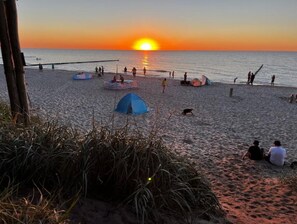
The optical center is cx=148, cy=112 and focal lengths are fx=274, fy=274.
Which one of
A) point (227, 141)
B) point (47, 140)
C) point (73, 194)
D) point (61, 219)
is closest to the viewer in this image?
point (61, 219)

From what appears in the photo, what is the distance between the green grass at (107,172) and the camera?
149 inches

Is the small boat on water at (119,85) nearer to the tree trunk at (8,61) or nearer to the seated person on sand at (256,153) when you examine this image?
the seated person on sand at (256,153)

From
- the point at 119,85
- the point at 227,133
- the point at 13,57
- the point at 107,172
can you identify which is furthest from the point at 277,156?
the point at 119,85

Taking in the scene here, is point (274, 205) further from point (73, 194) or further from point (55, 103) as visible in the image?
point (55, 103)

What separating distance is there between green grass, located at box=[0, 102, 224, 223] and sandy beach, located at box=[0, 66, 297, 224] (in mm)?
727

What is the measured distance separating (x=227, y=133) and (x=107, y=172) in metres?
10.1

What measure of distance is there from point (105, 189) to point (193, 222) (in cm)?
135

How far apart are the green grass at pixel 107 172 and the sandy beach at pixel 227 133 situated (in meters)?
0.73

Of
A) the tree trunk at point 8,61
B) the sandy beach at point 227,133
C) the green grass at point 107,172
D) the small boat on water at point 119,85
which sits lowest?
the small boat on water at point 119,85

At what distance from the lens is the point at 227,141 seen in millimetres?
11625

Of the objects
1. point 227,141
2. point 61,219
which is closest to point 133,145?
point 61,219

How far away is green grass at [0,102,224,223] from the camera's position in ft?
12.5

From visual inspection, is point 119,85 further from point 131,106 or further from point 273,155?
point 273,155

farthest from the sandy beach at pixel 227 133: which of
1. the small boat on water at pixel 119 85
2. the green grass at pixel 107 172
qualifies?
the small boat on water at pixel 119 85
